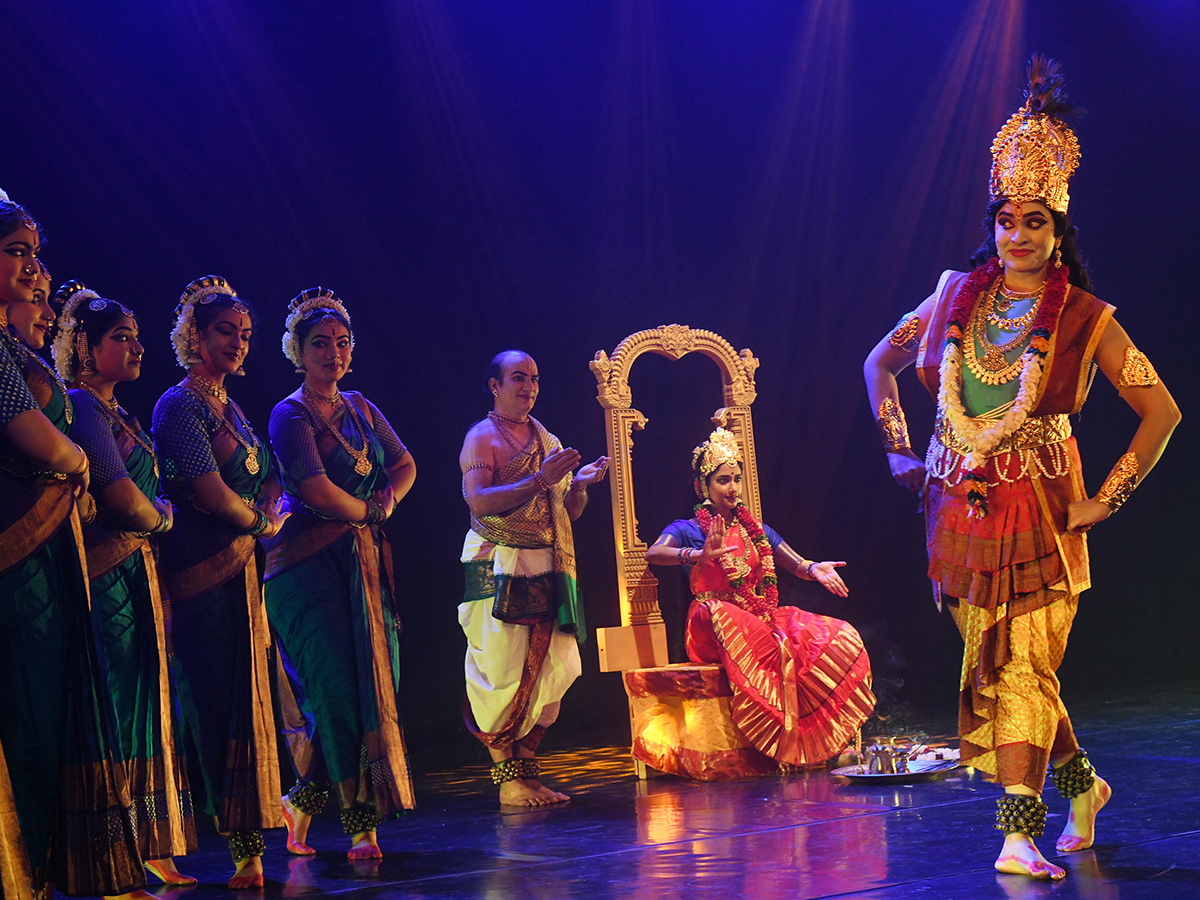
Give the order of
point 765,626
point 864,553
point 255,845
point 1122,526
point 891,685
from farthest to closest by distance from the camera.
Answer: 1. point 1122,526
2. point 864,553
3. point 891,685
4. point 765,626
5. point 255,845

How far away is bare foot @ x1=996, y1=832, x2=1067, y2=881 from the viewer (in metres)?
2.43

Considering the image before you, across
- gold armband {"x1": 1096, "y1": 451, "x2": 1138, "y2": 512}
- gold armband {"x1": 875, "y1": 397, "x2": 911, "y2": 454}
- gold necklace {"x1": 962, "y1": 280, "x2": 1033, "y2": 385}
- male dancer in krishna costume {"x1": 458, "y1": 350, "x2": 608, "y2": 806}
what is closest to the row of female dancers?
male dancer in krishna costume {"x1": 458, "y1": 350, "x2": 608, "y2": 806}

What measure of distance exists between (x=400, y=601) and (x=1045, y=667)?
3.51 m

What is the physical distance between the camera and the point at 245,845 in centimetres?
295

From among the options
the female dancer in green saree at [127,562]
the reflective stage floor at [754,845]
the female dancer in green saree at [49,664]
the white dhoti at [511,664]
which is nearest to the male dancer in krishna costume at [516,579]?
the white dhoti at [511,664]

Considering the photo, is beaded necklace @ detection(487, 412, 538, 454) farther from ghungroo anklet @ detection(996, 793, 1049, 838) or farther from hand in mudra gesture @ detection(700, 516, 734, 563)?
ghungroo anklet @ detection(996, 793, 1049, 838)

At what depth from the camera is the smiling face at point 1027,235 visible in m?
2.82

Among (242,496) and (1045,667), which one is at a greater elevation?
(242,496)

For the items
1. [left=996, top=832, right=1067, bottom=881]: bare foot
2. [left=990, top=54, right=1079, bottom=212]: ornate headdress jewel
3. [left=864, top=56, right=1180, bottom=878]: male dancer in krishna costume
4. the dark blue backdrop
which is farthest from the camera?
the dark blue backdrop

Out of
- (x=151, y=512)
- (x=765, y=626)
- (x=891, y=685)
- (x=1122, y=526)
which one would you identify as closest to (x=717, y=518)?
(x=765, y=626)

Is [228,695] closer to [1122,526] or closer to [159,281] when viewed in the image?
[159,281]

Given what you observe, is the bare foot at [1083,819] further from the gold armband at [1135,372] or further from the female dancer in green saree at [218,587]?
the female dancer in green saree at [218,587]

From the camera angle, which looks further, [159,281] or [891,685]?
[891,685]

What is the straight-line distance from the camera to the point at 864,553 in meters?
6.77
